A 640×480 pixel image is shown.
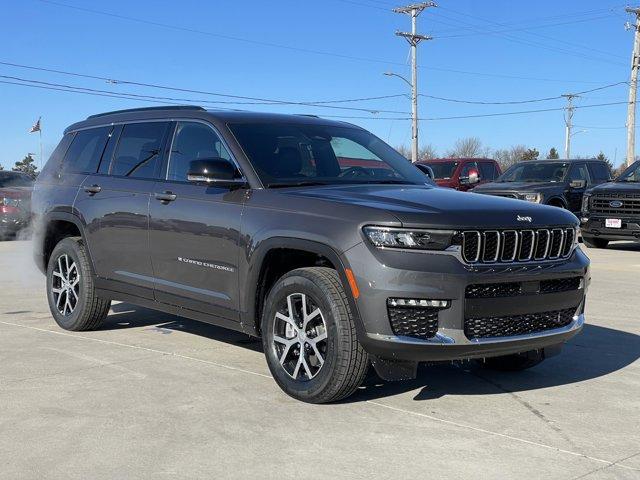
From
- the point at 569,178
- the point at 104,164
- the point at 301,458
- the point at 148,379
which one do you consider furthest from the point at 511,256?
the point at 569,178

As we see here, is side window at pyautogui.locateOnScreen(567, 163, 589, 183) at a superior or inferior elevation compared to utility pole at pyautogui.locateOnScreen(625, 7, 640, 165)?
inferior

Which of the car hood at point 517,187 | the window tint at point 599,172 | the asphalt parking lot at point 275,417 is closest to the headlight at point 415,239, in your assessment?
the asphalt parking lot at point 275,417

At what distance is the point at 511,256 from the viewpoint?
457 cm

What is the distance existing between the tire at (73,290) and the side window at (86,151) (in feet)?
2.17

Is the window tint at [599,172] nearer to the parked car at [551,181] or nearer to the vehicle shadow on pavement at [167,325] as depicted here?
the parked car at [551,181]

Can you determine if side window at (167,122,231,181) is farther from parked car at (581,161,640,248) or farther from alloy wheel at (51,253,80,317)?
parked car at (581,161,640,248)

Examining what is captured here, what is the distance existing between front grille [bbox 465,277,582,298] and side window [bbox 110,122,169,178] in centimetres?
289

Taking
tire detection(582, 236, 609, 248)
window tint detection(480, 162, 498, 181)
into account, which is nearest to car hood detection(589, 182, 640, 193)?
tire detection(582, 236, 609, 248)

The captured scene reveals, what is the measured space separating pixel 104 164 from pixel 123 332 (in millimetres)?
1512

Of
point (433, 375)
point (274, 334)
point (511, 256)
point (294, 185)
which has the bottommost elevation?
point (433, 375)

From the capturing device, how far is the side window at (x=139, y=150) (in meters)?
6.21

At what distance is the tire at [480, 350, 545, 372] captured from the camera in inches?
211

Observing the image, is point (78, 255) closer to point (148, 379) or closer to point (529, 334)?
point (148, 379)

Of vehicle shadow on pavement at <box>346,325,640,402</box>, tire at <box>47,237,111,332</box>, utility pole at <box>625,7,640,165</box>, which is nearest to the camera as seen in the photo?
vehicle shadow on pavement at <box>346,325,640,402</box>
